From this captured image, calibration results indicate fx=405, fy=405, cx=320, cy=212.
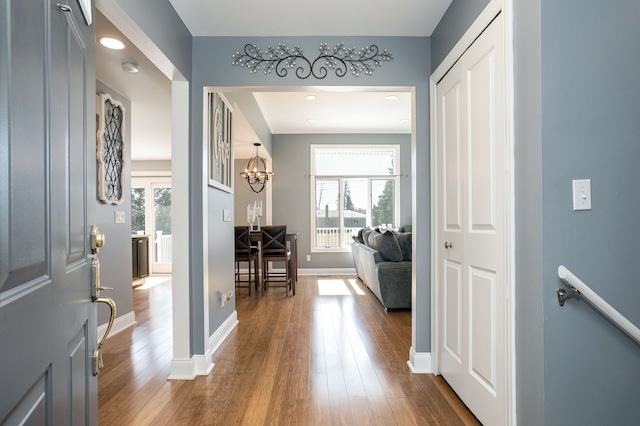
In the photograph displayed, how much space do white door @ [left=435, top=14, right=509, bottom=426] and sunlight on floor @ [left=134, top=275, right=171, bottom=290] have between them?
548 centimetres

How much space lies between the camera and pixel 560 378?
146cm

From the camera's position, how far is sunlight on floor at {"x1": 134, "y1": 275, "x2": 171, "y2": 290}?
6.68 metres

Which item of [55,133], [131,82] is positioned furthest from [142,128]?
[55,133]

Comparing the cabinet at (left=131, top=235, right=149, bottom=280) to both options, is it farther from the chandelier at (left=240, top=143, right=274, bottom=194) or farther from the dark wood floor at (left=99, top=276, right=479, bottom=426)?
the dark wood floor at (left=99, top=276, right=479, bottom=426)

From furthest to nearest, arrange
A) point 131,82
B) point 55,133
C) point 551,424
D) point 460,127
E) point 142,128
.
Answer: point 142,128
point 131,82
point 460,127
point 551,424
point 55,133

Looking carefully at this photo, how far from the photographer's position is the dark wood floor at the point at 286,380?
7.07 ft

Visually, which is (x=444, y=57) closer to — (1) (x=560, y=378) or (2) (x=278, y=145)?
(1) (x=560, y=378)

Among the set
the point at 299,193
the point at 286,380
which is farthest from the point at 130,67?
the point at 299,193

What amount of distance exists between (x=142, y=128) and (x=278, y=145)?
2524mm

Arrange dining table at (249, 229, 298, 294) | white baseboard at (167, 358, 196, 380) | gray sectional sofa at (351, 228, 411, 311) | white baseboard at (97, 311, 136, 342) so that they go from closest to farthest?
white baseboard at (167, 358, 196, 380), white baseboard at (97, 311, 136, 342), gray sectional sofa at (351, 228, 411, 311), dining table at (249, 229, 298, 294)

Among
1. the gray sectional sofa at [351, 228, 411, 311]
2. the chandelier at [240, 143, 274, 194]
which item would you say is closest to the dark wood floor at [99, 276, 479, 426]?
the gray sectional sofa at [351, 228, 411, 311]

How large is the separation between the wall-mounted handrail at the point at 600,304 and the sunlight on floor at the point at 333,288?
4324 mm

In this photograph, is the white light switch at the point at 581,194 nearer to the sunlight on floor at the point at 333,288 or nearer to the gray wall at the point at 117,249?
the gray wall at the point at 117,249

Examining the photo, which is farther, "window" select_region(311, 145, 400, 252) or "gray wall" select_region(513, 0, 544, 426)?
"window" select_region(311, 145, 400, 252)
